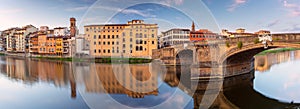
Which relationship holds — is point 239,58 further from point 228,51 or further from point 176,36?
point 176,36

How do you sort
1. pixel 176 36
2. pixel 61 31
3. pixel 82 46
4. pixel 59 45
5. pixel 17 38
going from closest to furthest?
1. pixel 176 36
2. pixel 82 46
3. pixel 59 45
4. pixel 61 31
5. pixel 17 38

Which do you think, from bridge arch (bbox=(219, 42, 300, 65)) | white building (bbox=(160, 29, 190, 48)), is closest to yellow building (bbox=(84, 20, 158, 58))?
white building (bbox=(160, 29, 190, 48))

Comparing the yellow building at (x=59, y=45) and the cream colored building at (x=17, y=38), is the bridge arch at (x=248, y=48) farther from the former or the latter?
the cream colored building at (x=17, y=38)

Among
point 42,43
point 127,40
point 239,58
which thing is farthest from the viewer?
point 42,43

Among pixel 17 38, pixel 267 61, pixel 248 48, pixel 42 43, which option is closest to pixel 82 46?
pixel 42 43

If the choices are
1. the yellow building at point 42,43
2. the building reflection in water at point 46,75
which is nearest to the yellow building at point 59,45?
the yellow building at point 42,43

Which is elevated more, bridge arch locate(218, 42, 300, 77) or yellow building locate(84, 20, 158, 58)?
yellow building locate(84, 20, 158, 58)

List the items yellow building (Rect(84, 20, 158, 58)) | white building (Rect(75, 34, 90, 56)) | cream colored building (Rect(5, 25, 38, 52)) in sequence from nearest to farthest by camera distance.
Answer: yellow building (Rect(84, 20, 158, 58)) < white building (Rect(75, 34, 90, 56)) < cream colored building (Rect(5, 25, 38, 52))

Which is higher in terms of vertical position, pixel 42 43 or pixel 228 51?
pixel 42 43

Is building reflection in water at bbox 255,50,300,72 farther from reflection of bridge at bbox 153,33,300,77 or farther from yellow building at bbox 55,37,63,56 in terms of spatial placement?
yellow building at bbox 55,37,63,56
